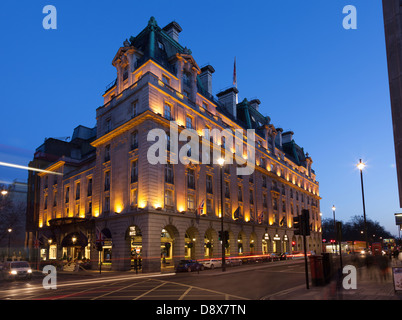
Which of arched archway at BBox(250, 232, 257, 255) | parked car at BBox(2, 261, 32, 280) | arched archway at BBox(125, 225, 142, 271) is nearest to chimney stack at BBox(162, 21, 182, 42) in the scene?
arched archway at BBox(125, 225, 142, 271)

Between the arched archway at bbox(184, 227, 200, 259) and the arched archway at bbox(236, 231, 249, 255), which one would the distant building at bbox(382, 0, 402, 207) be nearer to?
the arched archway at bbox(184, 227, 200, 259)

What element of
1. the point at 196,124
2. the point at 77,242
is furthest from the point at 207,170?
the point at 77,242

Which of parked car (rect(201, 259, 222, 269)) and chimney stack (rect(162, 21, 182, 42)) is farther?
chimney stack (rect(162, 21, 182, 42))

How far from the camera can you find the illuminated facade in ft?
125

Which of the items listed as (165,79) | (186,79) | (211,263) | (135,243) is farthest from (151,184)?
(186,79)

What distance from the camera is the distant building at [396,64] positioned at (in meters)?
21.3

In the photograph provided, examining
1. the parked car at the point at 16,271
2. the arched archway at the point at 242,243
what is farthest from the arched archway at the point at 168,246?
the parked car at the point at 16,271

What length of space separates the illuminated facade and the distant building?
23.2m

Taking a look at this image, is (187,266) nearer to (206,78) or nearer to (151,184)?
(151,184)

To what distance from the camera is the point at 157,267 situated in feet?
117

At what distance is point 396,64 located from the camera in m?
22.2

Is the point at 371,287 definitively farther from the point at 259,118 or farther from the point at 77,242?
the point at 259,118

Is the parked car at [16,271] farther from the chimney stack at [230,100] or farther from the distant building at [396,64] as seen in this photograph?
the chimney stack at [230,100]

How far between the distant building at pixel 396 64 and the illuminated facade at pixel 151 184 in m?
23.2
